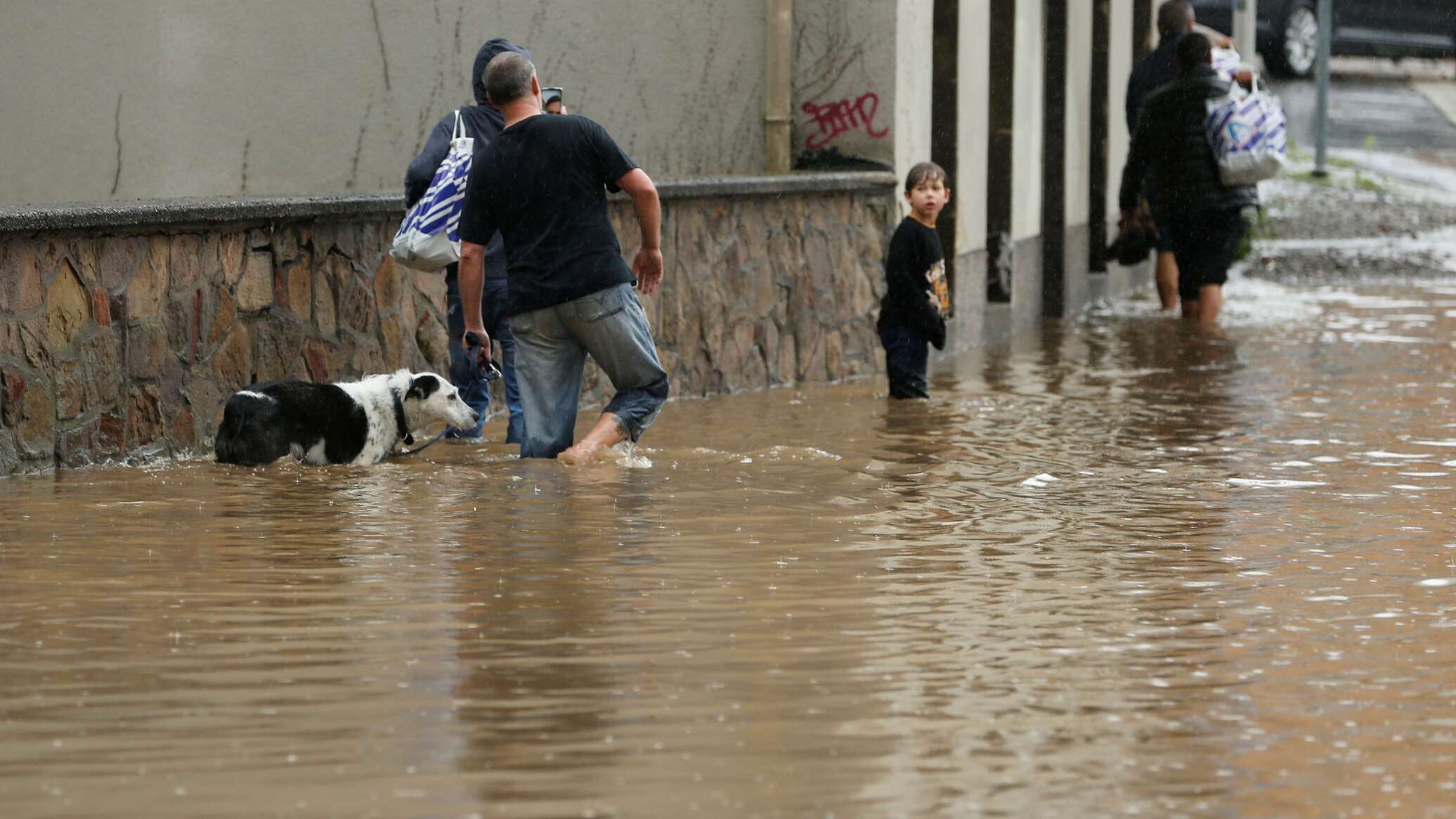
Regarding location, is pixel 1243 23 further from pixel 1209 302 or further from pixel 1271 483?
pixel 1271 483

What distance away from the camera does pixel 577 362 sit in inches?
358

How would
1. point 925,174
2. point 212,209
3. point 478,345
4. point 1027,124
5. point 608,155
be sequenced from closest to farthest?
point 608,155 < point 478,345 < point 212,209 < point 925,174 < point 1027,124

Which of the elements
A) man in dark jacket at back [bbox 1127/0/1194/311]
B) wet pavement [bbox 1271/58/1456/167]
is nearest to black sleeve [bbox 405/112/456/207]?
man in dark jacket at back [bbox 1127/0/1194/311]

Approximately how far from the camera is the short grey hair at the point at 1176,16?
16.5 meters

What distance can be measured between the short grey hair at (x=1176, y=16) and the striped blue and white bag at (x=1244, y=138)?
4.02 feet

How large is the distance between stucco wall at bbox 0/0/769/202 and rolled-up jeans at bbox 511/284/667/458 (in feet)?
13.6

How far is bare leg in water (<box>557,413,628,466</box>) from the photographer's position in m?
8.99

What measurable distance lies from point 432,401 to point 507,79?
153 cm

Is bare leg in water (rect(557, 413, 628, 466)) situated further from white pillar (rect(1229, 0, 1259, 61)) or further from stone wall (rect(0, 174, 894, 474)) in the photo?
white pillar (rect(1229, 0, 1259, 61))

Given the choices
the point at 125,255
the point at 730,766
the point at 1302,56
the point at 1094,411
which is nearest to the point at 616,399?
the point at 125,255

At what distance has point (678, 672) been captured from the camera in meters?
5.60

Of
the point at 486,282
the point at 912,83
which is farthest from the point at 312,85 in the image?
the point at 486,282

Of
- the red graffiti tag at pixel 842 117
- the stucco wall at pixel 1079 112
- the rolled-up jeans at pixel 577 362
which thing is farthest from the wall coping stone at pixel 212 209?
the stucco wall at pixel 1079 112

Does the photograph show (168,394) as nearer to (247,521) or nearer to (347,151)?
(247,521)
